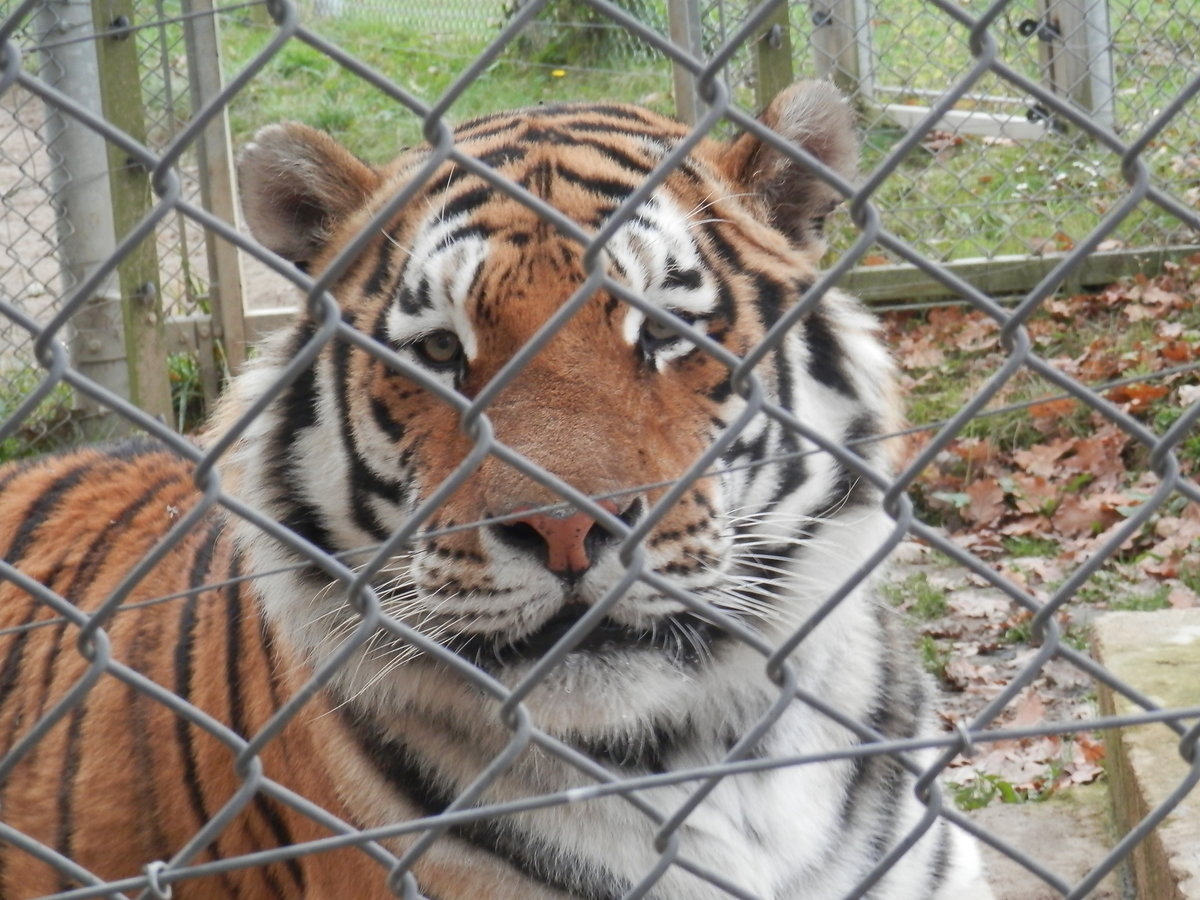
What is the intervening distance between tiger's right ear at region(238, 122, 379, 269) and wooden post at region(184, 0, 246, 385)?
9.04 ft

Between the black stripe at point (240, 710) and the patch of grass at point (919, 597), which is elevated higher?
the patch of grass at point (919, 597)

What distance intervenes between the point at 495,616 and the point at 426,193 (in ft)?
2.84

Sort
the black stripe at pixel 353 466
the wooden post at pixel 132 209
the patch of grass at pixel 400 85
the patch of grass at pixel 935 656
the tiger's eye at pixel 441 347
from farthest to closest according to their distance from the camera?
1. the patch of grass at pixel 400 85
2. the wooden post at pixel 132 209
3. the patch of grass at pixel 935 656
4. the black stripe at pixel 353 466
5. the tiger's eye at pixel 441 347

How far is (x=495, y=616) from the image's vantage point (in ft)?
6.61

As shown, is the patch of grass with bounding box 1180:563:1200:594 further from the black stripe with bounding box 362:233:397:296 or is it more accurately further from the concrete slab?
the black stripe with bounding box 362:233:397:296

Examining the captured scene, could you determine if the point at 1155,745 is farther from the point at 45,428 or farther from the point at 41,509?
the point at 45,428

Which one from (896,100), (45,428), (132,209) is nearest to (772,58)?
(896,100)

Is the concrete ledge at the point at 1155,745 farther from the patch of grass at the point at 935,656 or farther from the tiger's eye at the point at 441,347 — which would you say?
the tiger's eye at the point at 441,347

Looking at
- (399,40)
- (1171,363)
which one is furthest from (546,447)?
(399,40)

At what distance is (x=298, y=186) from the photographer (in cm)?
Answer: 252

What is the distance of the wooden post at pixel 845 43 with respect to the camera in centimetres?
646

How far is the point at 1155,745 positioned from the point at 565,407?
60.2 inches

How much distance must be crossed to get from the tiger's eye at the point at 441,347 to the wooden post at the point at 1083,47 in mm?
5088

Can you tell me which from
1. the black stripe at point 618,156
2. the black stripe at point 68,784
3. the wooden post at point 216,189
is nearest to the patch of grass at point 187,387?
the wooden post at point 216,189
